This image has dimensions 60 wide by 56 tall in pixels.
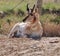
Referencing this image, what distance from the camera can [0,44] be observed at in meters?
9.88

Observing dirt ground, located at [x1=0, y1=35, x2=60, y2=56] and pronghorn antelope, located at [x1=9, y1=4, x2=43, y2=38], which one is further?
pronghorn antelope, located at [x1=9, y1=4, x2=43, y2=38]

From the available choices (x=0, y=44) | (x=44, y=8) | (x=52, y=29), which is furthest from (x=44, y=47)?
(x=44, y=8)

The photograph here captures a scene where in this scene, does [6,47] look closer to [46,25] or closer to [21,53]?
[21,53]

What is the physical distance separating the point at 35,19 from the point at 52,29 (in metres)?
3.07

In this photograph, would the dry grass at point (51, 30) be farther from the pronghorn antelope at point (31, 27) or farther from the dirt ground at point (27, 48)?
the dirt ground at point (27, 48)

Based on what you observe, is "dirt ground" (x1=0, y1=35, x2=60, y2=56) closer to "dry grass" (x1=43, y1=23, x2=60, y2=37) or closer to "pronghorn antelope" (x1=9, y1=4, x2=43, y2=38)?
"pronghorn antelope" (x1=9, y1=4, x2=43, y2=38)

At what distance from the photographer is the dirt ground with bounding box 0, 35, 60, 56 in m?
8.73

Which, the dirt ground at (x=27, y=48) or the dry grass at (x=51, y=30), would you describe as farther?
the dry grass at (x=51, y=30)

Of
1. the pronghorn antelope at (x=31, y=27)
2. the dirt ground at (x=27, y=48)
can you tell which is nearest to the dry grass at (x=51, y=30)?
the pronghorn antelope at (x=31, y=27)

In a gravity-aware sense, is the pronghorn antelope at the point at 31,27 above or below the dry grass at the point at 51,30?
above

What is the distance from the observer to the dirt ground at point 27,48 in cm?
873

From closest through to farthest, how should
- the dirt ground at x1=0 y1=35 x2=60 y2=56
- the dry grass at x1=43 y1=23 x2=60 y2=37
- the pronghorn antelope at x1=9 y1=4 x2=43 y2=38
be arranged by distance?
the dirt ground at x1=0 y1=35 x2=60 y2=56, the pronghorn antelope at x1=9 y1=4 x2=43 y2=38, the dry grass at x1=43 y1=23 x2=60 y2=37

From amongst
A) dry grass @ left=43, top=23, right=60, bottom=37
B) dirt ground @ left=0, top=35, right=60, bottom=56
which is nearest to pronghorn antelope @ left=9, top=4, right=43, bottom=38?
dirt ground @ left=0, top=35, right=60, bottom=56

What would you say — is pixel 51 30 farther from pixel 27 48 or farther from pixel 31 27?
pixel 27 48
